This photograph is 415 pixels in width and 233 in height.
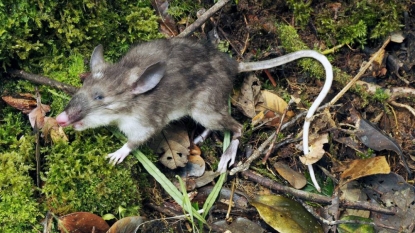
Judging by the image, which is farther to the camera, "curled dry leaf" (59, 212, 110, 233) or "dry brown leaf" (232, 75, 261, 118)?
"dry brown leaf" (232, 75, 261, 118)

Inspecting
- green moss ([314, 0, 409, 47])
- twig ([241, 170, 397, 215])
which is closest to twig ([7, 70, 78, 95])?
twig ([241, 170, 397, 215])

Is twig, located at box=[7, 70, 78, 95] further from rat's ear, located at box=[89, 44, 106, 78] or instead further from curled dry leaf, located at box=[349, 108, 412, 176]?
curled dry leaf, located at box=[349, 108, 412, 176]

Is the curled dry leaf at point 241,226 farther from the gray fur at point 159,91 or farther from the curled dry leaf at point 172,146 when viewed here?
the gray fur at point 159,91

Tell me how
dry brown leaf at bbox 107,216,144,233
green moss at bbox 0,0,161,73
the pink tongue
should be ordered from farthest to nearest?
1. green moss at bbox 0,0,161,73
2. the pink tongue
3. dry brown leaf at bbox 107,216,144,233

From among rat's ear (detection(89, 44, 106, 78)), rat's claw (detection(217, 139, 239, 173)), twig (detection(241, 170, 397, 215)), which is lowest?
twig (detection(241, 170, 397, 215))

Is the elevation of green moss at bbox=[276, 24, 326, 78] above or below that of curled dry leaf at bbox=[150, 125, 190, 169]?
above

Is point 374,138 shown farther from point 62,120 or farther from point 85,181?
point 62,120

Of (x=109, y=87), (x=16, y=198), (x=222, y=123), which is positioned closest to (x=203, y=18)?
(x=222, y=123)
